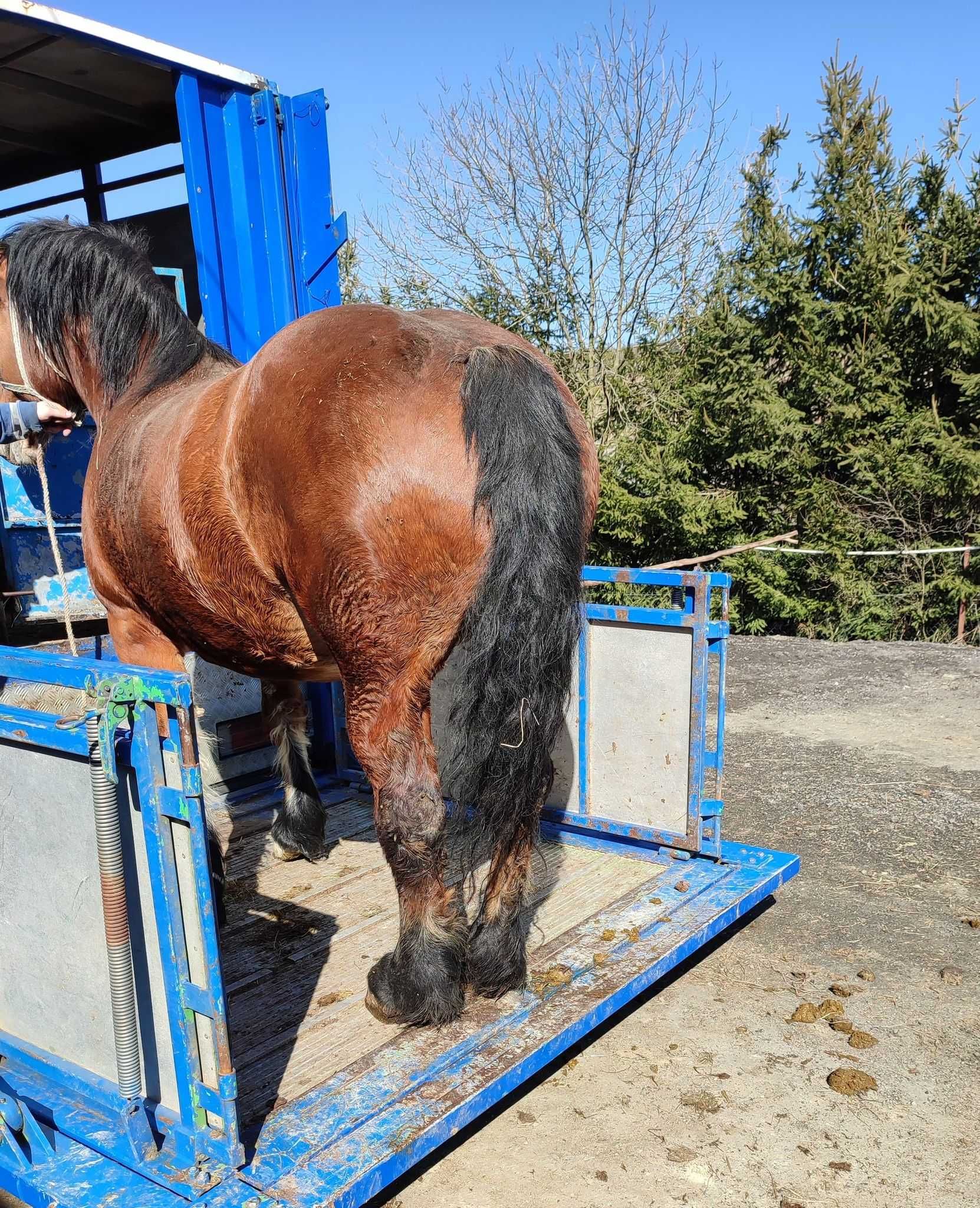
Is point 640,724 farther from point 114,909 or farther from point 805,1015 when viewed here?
point 114,909

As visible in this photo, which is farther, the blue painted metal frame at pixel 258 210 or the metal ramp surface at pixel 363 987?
the blue painted metal frame at pixel 258 210

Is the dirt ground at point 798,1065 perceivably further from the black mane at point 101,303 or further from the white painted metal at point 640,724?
the black mane at point 101,303

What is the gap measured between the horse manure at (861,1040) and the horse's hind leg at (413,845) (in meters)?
1.14

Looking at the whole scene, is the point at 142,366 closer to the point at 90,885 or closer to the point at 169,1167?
the point at 90,885

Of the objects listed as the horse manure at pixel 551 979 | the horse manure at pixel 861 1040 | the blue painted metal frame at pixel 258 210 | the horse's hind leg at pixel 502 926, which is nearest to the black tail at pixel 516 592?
the horse's hind leg at pixel 502 926

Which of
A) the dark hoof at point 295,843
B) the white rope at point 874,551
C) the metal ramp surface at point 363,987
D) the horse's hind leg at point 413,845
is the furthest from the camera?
the white rope at point 874,551

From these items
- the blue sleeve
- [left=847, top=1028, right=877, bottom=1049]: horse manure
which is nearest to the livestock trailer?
[left=847, top=1028, right=877, bottom=1049]: horse manure

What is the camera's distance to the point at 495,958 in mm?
2469

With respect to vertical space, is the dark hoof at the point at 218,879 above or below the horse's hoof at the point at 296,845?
above

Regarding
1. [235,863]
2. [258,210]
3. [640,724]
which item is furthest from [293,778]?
[258,210]

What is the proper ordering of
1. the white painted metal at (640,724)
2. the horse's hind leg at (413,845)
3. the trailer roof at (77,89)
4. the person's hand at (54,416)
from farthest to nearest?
the trailer roof at (77,89) < the white painted metal at (640,724) < the person's hand at (54,416) < the horse's hind leg at (413,845)

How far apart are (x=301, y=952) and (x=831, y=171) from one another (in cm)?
837

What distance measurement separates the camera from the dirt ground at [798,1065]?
2.05 meters

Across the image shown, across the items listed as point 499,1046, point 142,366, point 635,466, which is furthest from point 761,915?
point 635,466
